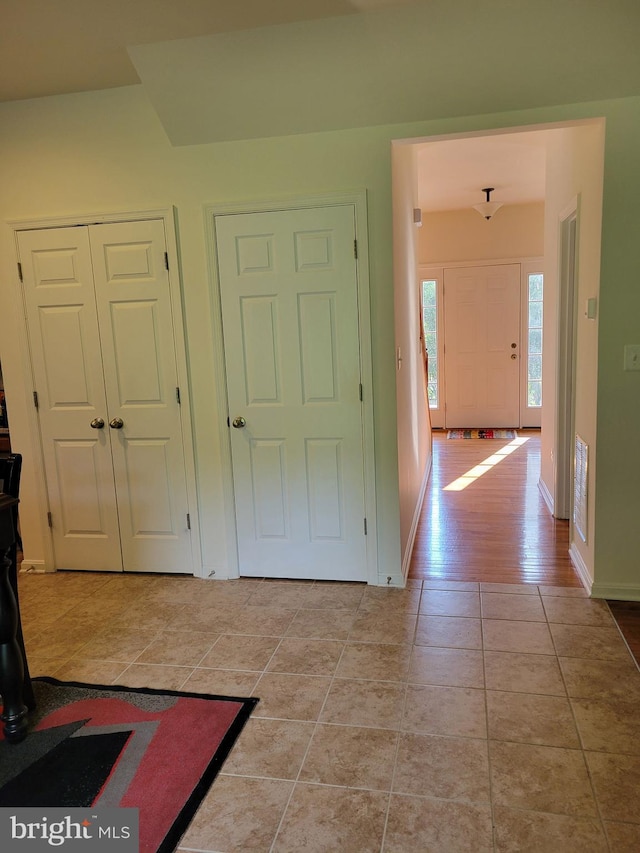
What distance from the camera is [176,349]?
10.8 feet

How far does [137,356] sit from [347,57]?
180 centimetres

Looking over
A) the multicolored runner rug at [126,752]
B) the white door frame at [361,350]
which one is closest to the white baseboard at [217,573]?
the white door frame at [361,350]

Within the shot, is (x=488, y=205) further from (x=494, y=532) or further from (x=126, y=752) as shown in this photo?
(x=126, y=752)

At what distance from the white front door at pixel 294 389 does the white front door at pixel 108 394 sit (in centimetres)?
38

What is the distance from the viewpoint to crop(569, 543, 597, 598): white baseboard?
10.0 ft

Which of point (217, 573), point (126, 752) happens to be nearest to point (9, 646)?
point (126, 752)

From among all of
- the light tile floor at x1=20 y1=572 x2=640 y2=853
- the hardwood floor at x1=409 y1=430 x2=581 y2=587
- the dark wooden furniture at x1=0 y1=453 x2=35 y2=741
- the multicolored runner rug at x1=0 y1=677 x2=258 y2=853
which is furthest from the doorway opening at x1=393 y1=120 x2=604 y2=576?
the dark wooden furniture at x1=0 y1=453 x2=35 y2=741

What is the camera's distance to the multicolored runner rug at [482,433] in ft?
23.8

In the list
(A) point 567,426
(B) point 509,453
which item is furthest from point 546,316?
(B) point 509,453

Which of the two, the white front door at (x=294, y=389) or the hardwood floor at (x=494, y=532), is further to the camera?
the hardwood floor at (x=494, y=532)

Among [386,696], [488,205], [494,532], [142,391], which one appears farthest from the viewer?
[488,205]

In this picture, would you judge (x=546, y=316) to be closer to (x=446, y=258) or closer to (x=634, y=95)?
(x=634, y=95)
